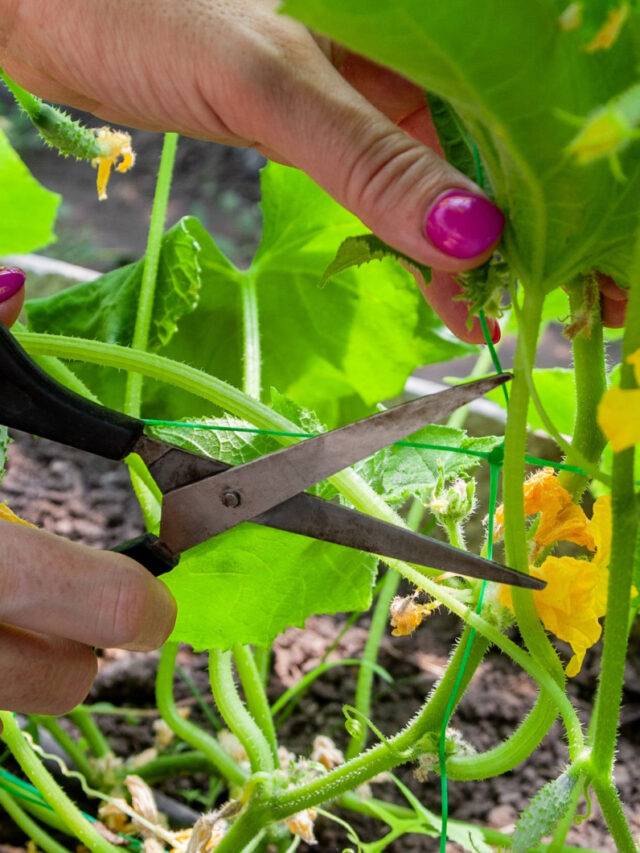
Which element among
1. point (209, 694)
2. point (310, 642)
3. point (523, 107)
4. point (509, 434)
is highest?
point (523, 107)

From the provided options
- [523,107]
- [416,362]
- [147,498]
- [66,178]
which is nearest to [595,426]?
[523,107]

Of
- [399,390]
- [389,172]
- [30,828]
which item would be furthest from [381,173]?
[30,828]

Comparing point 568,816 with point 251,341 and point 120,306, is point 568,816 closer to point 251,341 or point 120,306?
point 251,341

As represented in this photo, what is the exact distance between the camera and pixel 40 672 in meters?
0.64

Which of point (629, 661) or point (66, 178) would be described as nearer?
point (629, 661)

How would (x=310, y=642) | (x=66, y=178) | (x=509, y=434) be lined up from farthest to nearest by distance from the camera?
1. (x=66, y=178)
2. (x=310, y=642)
3. (x=509, y=434)

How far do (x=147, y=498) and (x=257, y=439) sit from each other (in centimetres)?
16

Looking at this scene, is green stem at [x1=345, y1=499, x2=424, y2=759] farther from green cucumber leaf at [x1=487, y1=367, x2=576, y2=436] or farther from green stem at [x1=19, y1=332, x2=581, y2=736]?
green stem at [x1=19, y1=332, x2=581, y2=736]

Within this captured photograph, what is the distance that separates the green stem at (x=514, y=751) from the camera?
61 centimetres

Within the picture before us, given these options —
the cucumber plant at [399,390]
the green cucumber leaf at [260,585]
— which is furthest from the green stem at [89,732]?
the green cucumber leaf at [260,585]

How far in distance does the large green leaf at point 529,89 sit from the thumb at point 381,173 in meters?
0.02

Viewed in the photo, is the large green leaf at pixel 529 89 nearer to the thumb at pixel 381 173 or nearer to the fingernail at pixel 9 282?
the thumb at pixel 381 173

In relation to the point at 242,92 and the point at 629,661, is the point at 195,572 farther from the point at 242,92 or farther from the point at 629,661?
the point at 629,661

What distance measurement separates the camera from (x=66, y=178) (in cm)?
288
